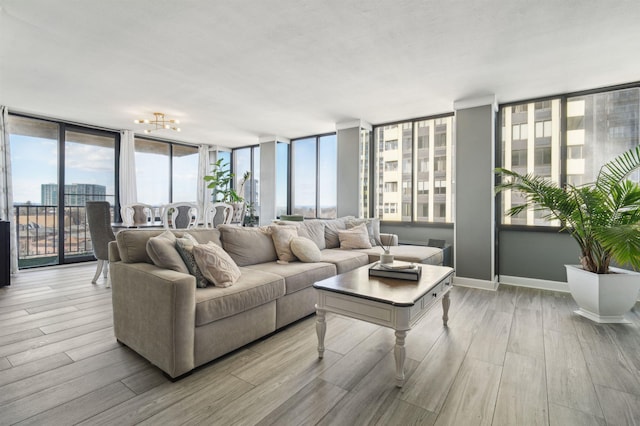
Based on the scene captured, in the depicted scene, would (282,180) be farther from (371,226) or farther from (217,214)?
(371,226)

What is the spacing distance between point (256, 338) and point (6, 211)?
4.97 m

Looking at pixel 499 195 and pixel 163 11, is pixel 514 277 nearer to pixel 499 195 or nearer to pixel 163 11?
pixel 499 195

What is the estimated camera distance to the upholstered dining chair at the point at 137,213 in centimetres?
442

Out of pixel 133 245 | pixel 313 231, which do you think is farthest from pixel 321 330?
pixel 313 231

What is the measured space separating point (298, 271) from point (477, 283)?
9.26 ft

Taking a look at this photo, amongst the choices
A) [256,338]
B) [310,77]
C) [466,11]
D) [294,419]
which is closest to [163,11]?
[310,77]

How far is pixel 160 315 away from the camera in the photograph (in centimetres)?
190

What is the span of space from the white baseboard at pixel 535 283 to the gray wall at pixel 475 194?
35cm

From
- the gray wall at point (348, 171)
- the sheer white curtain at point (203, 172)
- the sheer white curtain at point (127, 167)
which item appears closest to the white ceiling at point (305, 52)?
the gray wall at point (348, 171)

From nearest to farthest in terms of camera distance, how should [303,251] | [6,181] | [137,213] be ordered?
[303,251] → [6,181] → [137,213]

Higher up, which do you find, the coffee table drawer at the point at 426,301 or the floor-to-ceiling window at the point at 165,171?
the floor-to-ceiling window at the point at 165,171

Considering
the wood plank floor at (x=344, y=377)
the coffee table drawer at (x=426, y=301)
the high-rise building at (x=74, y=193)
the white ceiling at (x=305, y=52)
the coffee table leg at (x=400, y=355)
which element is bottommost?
the wood plank floor at (x=344, y=377)

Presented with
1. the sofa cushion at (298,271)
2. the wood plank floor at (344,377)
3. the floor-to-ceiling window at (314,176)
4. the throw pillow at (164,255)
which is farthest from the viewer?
the floor-to-ceiling window at (314,176)

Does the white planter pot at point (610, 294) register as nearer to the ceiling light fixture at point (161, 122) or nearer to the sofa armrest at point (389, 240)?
the sofa armrest at point (389, 240)
